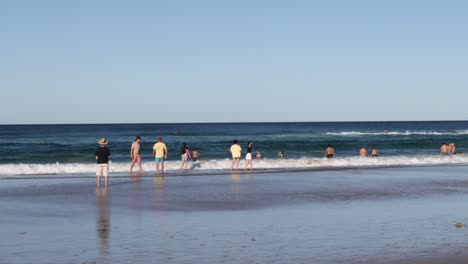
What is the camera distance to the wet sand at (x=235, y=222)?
9797mm

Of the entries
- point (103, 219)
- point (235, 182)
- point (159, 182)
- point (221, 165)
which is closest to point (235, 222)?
point (103, 219)

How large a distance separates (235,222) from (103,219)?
Answer: 2.84 meters

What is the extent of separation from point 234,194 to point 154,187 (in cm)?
362

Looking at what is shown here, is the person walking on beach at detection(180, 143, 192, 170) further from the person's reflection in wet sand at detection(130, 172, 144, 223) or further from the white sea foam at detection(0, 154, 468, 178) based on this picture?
the person's reflection in wet sand at detection(130, 172, 144, 223)

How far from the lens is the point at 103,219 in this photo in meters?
13.5

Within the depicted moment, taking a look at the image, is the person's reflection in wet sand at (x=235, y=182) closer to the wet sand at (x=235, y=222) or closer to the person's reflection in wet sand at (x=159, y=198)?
the wet sand at (x=235, y=222)

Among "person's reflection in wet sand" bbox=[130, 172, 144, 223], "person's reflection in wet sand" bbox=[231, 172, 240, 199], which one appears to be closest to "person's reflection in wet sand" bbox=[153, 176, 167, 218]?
"person's reflection in wet sand" bbox=[130, 172, 144, 223]

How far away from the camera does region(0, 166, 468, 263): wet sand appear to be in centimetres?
980

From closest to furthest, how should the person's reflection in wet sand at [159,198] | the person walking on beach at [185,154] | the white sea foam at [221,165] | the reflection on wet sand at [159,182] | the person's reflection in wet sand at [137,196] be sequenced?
1. the person's reflection in wet sand at [159,198]
2. the person's reflection in wet sand at [137,196]
3. the reflection on wet sand at [159,182]
4. the white sea foam at [221,165]
5. the person walking on beach at [185,154]

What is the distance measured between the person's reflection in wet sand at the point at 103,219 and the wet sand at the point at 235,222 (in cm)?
2

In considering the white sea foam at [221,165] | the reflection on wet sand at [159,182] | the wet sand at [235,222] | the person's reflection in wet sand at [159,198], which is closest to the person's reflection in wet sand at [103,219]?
the wet sand at [235,222]

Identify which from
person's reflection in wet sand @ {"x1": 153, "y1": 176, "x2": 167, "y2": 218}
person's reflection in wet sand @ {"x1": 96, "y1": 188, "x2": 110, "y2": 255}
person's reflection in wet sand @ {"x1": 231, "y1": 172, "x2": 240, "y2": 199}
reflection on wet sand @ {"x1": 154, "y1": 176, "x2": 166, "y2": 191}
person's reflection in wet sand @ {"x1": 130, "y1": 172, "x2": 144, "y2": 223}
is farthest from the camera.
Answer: reflection on wet sand @ {"x1": 154, "y1": 176, "x2": 166, "y2": 191}

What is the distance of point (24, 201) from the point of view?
1697 cm

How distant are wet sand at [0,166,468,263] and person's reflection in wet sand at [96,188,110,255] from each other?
0.06ft
